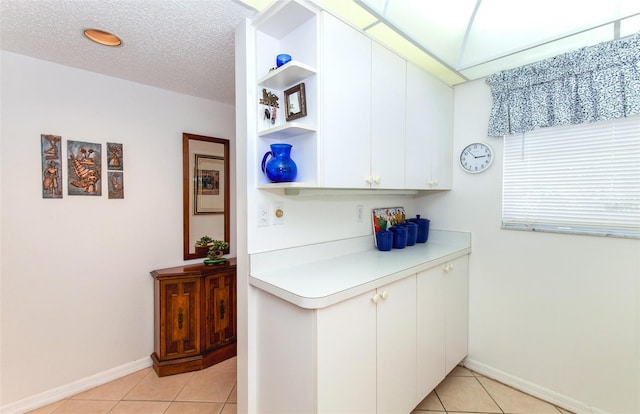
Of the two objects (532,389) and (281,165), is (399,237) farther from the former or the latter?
(532,389)

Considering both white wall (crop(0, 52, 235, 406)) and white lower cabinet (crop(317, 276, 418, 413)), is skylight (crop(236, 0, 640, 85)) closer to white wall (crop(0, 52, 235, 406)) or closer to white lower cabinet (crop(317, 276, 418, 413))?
white lower cabinet (crop(317, 276, 418, 413))

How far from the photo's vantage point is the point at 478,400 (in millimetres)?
1951

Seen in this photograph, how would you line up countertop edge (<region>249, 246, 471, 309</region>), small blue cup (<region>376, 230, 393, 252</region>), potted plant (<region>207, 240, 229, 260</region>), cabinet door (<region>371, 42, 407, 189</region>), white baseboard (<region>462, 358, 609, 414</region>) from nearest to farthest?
countertop edge (<region>249, 246, 471, 309</region>)
cabinet door (<region>371, 42, 407, 189</region>)
white baseboard (<region>462, 358, 609, 414</region>)
small blue cup (<region>376, 230, 393, 252</region>)
potted plant (<region>207, 240, 229, 260</region>)

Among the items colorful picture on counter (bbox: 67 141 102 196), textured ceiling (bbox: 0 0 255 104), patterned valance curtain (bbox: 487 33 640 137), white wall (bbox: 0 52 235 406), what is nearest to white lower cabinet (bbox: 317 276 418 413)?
patterned valance curtain (bbox: 487 33 640 137)

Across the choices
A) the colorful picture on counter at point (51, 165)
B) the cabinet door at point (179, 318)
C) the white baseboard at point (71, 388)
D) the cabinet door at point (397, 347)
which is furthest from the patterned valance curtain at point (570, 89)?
the white baseboard at point (71, 388)

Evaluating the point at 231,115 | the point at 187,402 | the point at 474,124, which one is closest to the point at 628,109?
the point at 474,124

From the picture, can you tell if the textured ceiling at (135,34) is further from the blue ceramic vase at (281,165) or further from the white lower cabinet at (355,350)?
the white lower cabinet at (355,350)

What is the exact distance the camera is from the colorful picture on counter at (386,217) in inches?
90.2

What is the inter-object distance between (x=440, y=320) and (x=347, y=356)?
95 centimetres

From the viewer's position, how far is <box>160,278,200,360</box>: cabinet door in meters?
2.24

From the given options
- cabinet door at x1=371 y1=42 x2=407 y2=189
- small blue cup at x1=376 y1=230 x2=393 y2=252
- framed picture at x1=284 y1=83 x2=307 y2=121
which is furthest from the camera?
small blue cup at x1=376 y1=230 x2=393 y2=252

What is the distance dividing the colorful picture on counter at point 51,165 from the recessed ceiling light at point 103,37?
78 cm

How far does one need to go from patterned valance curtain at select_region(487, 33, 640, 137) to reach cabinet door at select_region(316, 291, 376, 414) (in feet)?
5.50

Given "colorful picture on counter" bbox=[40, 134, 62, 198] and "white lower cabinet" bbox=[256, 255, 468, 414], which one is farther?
"colorful picture on counter" bbox=[40, 134, 62, 198]
